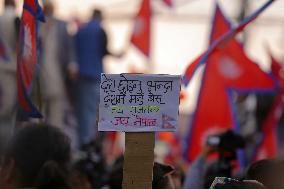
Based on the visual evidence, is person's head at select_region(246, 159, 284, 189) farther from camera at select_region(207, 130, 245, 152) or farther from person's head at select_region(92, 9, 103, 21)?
person's head at select_region(92, 9, 103, 21)

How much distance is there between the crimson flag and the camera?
4871 mm

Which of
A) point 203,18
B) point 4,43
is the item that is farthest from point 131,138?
point 203,18

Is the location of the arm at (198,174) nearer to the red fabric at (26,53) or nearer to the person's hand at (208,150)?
the person's hand at (208,150)

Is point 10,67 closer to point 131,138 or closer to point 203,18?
point 131,138

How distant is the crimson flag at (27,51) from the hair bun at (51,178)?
1.22 metres

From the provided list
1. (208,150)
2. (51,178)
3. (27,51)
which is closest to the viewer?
(51,178)

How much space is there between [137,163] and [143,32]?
6.32 metres

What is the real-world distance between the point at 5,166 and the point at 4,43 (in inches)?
130

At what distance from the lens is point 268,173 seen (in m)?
4.38

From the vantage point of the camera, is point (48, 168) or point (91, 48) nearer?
point (48, 168)

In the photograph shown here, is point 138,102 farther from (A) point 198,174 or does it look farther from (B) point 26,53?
(A) point 198,174

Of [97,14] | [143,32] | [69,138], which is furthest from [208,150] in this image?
[143,32]

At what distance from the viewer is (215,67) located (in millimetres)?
7828

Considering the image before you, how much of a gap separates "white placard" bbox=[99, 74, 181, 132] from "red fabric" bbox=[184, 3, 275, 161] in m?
3.59
